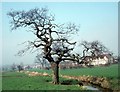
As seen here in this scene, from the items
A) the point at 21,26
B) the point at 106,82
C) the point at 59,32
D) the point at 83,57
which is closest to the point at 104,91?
the point at 106,82

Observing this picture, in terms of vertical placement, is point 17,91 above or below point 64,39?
below

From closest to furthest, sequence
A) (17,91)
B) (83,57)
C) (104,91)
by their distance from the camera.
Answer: (17,91) < (104,91) < (83,57)

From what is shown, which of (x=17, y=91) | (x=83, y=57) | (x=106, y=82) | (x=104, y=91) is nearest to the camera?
(x=17, y=91)

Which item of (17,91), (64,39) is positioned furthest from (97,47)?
(17,91)

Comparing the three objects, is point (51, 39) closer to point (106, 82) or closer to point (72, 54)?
point (72, 54)

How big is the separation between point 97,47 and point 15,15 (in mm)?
10951

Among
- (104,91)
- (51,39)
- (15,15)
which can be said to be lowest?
(104,91)

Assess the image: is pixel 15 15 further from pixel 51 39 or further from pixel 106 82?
pixel 106 82

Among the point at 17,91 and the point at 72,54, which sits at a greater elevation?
the point at 72,54

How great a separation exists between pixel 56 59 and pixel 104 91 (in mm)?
8311

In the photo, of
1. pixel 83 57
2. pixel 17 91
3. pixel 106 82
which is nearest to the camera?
pixel 17 91

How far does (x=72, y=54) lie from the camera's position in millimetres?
31672

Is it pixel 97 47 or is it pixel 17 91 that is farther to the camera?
pixel 97 47

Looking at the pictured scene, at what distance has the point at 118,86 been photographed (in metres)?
25.9
